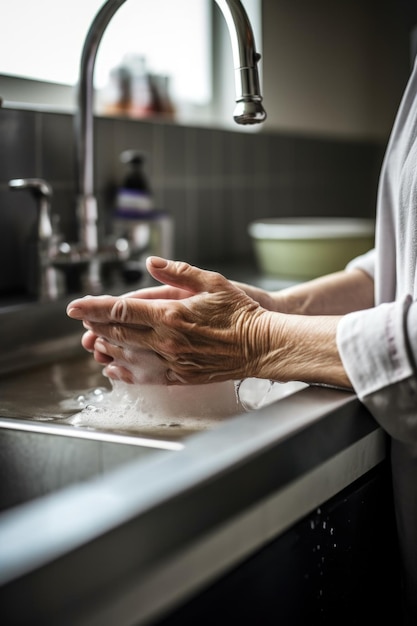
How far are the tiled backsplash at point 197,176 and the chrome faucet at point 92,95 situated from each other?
0.10 m

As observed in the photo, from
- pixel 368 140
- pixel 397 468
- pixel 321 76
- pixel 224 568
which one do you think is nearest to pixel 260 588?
pixel 224 568

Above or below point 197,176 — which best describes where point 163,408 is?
below

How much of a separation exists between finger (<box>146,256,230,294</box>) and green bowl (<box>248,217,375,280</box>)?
2.99 feet

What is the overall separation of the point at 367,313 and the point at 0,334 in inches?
22.1

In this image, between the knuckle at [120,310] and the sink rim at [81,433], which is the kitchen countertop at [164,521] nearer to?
the sink rim at [81,433]

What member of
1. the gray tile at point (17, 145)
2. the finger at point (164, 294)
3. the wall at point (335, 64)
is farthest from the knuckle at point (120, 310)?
the wall at point (335, 64)

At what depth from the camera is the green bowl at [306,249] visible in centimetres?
163

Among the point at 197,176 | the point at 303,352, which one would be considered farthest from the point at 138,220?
the point at 303,352

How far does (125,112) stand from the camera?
168cm

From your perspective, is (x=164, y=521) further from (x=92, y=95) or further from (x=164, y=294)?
(x=92, y=95)

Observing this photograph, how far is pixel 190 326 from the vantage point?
717mm

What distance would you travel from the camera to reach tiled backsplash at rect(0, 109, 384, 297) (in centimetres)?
127

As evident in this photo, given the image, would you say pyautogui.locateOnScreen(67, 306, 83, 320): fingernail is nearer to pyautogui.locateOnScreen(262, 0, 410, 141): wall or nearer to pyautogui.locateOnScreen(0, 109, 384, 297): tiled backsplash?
pyautogui.locateOnScreen(0, 109, 384, 297): tiled backsplash

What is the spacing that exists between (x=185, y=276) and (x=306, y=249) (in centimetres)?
92
